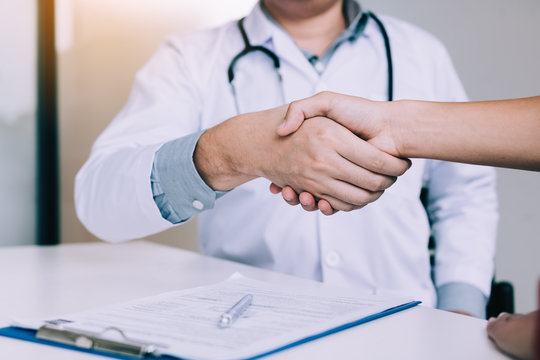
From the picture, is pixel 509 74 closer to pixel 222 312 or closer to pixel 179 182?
pixel 179 182

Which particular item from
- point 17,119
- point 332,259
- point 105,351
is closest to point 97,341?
point 105,351

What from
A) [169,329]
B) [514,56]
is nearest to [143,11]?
[514,56]

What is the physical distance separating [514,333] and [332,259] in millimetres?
554

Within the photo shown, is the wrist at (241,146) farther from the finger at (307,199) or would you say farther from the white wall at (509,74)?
the white wall at (509,74)

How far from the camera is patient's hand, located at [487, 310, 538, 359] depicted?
43 cm

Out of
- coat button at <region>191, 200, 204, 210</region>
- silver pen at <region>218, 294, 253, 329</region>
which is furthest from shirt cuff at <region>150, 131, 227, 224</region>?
silver pen at <region>218, 294, 253, 329</region>

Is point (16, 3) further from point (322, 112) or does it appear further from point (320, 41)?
point (322, 112)

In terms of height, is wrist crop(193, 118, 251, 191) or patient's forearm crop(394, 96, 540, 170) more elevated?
patient's forearm crop(394, 96, 540, 170)

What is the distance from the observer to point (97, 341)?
1.45ft

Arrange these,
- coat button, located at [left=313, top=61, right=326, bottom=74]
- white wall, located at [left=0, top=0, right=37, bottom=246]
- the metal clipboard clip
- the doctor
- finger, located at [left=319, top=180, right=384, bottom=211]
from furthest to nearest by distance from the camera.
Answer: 1. white wall, located at [left=0, top=0, right=37, bottom=246]
2. coat button, located at [left=313, top=61, right=326, bottom=74]
3. the doctor
4. finger, located at [left=319, top=180, right=384, bottom=211]
5. the metal clipboard clip

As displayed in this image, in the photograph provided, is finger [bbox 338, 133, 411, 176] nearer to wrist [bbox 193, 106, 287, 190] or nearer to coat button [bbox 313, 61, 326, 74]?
wrist [bbox 193, 106, 287, 190]

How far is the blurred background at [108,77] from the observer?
1.38 m

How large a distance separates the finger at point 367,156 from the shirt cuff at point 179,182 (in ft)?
0.79

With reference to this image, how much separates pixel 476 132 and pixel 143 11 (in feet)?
4.07
